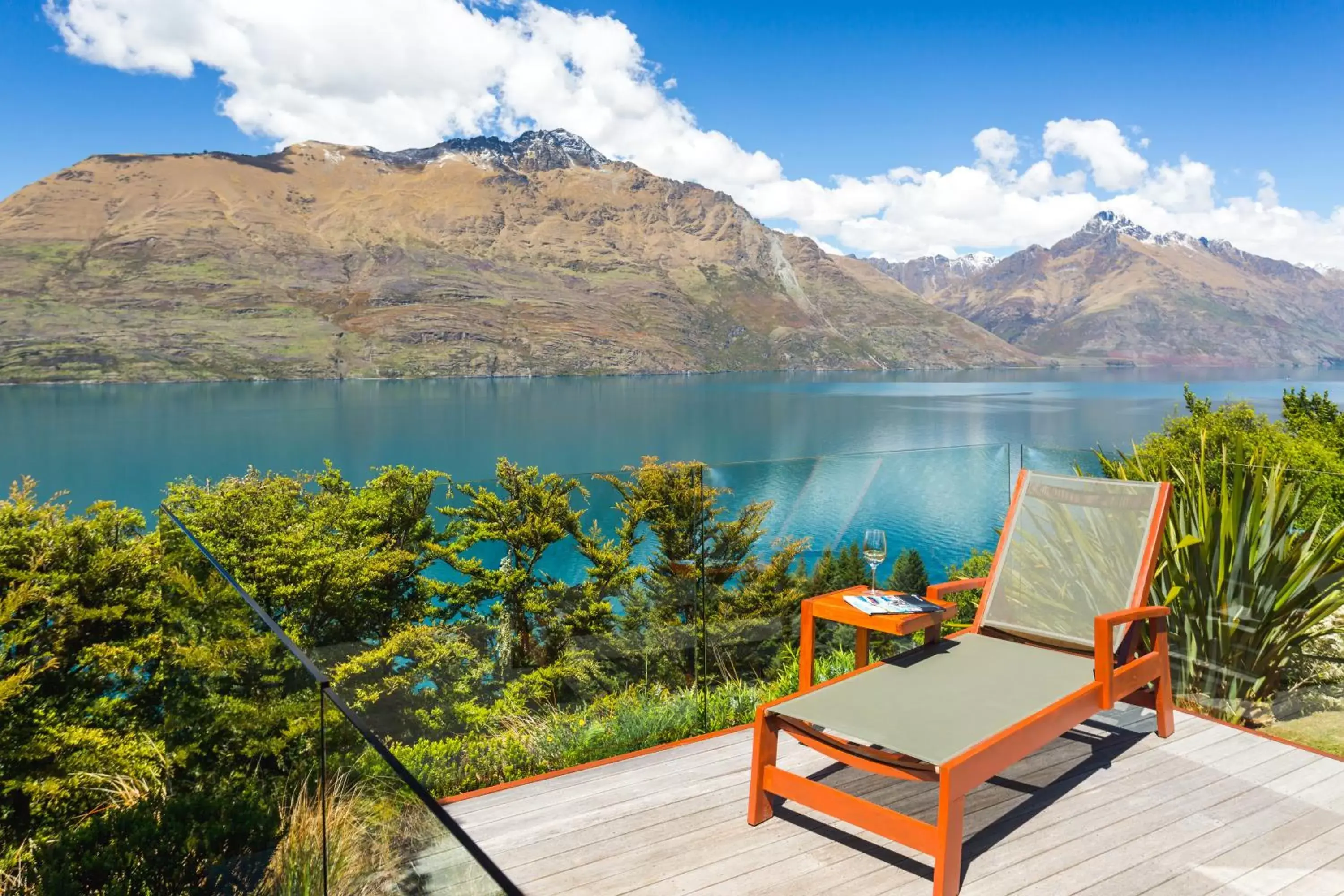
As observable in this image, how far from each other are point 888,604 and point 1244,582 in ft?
4.89

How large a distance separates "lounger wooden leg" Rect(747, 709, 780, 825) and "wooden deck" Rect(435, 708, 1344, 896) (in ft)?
0.12

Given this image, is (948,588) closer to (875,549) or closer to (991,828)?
(875,549)

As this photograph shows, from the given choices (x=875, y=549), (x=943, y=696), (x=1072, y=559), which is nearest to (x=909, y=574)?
(x=875, y=549)

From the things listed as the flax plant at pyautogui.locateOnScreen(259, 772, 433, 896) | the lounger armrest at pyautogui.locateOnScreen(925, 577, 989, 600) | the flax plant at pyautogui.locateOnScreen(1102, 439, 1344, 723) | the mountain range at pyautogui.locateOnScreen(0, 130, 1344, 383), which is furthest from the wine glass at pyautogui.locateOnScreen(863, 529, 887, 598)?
the mountain range at pyautogui.locateOnScreen(0, 130, 1344, 383)

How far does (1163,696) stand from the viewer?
110 inches

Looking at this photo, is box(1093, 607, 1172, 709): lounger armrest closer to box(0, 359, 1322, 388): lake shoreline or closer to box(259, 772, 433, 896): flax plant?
box(259, 772, 433, 896): flax plant

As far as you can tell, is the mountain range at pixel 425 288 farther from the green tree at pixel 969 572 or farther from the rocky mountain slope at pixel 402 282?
the green tree at pixel 969 572

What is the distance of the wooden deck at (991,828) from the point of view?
1.96 metres

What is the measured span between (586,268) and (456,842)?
160866 millimetres

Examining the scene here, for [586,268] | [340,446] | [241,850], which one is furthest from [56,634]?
[586,268]

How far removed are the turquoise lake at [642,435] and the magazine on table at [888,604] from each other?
696 millimetres

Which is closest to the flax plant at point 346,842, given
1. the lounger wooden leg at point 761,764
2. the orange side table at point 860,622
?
A: the lounger wooden leg at point 761,764

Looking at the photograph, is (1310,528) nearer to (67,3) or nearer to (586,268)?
(67,3)

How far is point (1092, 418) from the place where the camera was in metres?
50.8
